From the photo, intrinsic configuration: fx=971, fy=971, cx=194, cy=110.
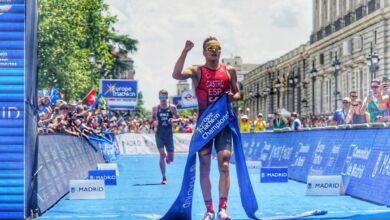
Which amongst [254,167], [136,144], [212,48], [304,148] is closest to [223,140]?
[212,48]

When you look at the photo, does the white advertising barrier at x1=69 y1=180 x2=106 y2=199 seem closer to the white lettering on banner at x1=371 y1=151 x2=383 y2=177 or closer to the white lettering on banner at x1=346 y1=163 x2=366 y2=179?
→ the white lettering on banner at x1=346 y1=163 x2=366 y2=179

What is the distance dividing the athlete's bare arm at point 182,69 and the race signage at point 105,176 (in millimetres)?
8462

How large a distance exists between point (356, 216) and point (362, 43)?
63925mm

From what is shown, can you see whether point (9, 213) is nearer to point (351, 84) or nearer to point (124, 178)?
point (124, 178)

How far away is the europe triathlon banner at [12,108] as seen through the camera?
11.2 metres

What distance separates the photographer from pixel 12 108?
11.4 meters

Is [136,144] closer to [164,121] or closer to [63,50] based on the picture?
[63,50]

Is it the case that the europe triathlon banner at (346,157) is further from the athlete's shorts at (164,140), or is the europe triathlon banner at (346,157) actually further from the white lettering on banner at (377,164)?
the athlete's shorts at (164,140)

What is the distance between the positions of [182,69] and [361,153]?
18.5 feet

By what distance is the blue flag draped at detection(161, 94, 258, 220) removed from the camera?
10.8 meters

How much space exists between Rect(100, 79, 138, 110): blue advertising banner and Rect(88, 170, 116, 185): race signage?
20048 millimetres

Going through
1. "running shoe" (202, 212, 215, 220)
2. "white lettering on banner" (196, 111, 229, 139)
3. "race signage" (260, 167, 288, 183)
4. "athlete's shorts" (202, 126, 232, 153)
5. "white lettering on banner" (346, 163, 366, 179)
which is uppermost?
"white lettering on banner" (196, 111, 229, 139)

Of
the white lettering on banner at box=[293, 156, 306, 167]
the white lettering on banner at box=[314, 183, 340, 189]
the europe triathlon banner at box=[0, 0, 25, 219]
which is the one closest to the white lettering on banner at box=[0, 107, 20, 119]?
the europe triathlon banner at box=[0, 0, 25, 219]

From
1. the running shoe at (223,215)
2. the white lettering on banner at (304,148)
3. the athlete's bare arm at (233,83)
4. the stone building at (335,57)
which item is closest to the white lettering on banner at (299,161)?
the white lettering on banner at (304,148)
